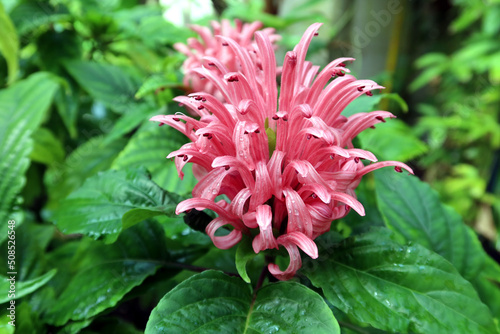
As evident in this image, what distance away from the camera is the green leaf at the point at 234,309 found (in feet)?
1.29

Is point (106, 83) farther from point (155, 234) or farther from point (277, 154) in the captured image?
point (277, 154)

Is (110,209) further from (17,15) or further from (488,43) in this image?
(488,43)

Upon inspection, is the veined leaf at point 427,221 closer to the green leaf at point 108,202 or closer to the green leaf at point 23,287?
the green leaf at point 108,202

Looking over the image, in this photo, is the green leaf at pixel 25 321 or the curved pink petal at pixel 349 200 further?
the green leaf at pixel 25 321

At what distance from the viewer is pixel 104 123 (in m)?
1.17

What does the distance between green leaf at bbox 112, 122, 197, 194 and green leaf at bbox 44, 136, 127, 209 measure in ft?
0.55

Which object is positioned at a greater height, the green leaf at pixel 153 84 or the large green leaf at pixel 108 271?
the green leaf at pixel 153 84

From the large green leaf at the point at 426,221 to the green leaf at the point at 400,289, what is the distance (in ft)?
0.47

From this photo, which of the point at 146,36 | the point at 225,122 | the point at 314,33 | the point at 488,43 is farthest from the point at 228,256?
the point at 488,43

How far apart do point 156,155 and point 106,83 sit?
13.8 inches

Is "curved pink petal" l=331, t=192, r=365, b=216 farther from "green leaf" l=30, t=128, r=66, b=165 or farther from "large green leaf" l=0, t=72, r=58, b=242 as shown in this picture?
"green leaf" l=30, t=128, r=66, b=165

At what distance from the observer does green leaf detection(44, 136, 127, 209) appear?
0.93 m

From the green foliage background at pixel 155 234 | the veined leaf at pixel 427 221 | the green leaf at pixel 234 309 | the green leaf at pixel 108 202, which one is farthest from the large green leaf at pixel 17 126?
the veined leaf at pixel 427 221

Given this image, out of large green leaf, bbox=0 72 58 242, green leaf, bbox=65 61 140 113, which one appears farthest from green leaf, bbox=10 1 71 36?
large green leaf, bbox=0 72 58 242
